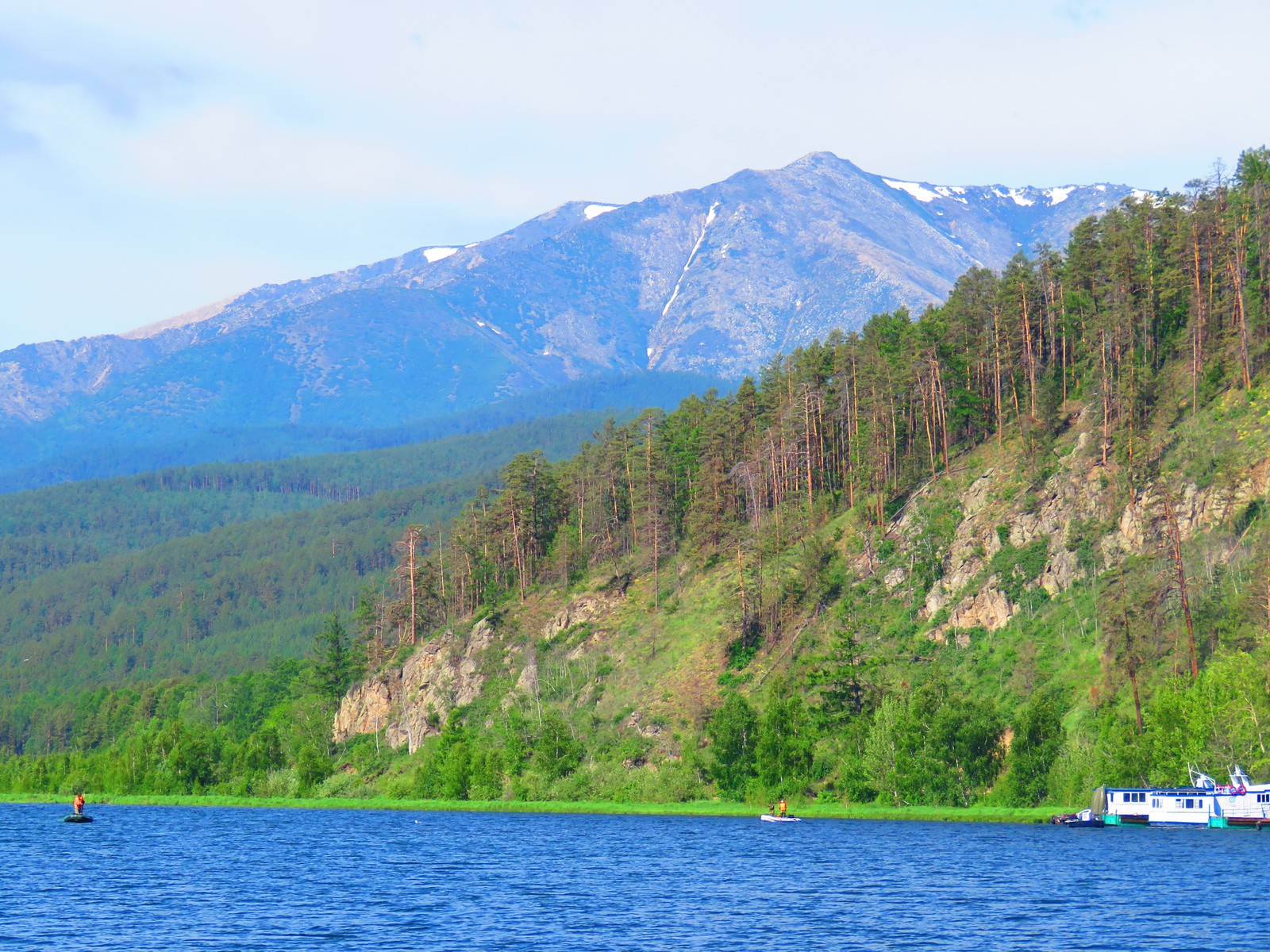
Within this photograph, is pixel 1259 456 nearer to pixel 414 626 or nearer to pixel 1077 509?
pixel 1077 509

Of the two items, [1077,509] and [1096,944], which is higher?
[1077,509]

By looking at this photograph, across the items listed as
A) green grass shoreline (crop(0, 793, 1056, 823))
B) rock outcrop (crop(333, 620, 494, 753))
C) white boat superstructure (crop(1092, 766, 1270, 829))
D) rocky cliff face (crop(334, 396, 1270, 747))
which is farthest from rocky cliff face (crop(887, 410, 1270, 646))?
rock outcrop (crop(333, 620, 494, 753))

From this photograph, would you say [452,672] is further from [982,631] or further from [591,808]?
[982,631]

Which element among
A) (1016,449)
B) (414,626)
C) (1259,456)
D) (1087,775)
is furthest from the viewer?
(414,626)

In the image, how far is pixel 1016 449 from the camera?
146875mm

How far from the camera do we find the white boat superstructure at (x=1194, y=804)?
3937 inches

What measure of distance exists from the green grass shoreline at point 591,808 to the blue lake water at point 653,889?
1.74m

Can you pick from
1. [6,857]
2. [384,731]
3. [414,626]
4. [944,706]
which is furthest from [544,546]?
[6,857]

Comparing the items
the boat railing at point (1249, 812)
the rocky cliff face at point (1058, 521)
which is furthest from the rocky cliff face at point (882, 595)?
the boat railing at point (1249, 812)

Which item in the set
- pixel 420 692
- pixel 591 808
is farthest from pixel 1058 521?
pixel 420 692

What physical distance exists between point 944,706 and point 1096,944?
58147 millimetres

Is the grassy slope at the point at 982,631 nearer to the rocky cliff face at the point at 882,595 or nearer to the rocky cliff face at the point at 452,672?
the rocky cliff face at the point at 882,595

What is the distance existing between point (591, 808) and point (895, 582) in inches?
1581

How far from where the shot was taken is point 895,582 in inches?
5699
